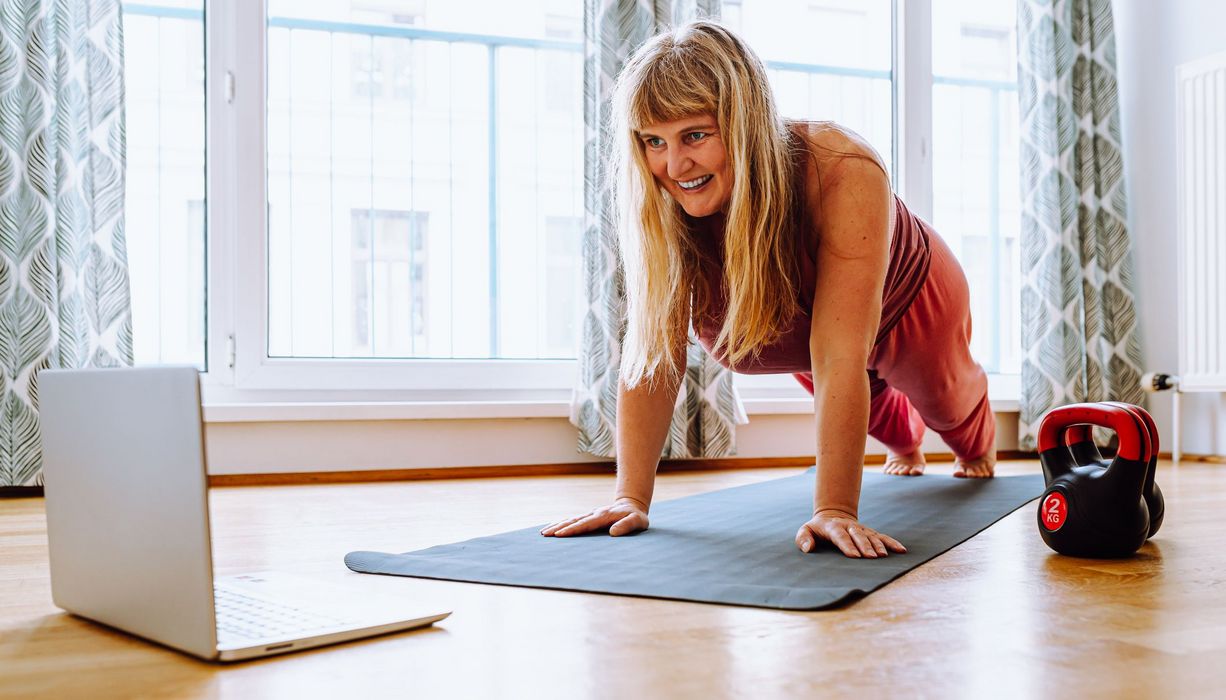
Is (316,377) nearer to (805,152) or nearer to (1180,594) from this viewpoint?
(805,152)

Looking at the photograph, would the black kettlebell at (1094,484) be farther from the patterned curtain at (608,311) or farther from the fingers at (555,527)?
the patterned curtain at (608,311)

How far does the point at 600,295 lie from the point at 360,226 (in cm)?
83

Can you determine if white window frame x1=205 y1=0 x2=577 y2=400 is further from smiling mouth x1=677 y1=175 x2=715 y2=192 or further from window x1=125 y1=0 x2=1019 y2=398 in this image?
smiling mouth x1=677 y1=175 x2=715 y2=192

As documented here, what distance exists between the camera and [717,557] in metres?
1.35

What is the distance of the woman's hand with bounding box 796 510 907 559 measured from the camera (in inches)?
52.2

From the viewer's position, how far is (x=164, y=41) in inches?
117

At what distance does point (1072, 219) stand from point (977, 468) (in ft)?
4.69

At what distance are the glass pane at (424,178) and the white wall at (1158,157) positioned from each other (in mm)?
1966

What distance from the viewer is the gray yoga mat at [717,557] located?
1140mm

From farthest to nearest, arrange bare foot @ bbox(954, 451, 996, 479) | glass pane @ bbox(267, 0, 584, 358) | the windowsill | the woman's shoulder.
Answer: glass pane @ bbox(267, 0, 584, 358), the windowsill, bare foot @ bbox(954, 451, 996, 479), the woman's shoulder

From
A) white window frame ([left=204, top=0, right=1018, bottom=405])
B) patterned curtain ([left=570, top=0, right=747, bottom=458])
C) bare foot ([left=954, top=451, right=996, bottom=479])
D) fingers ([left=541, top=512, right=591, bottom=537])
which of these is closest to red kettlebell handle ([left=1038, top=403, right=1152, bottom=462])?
fingers ([left=541, top=512, right=591, bottom=537])

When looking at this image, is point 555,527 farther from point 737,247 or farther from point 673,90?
point 673,90

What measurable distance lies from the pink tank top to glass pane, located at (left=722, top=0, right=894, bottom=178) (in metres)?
1.72

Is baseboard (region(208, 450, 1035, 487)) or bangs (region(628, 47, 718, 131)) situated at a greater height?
bangs (region(628, 47, 718, 131))
